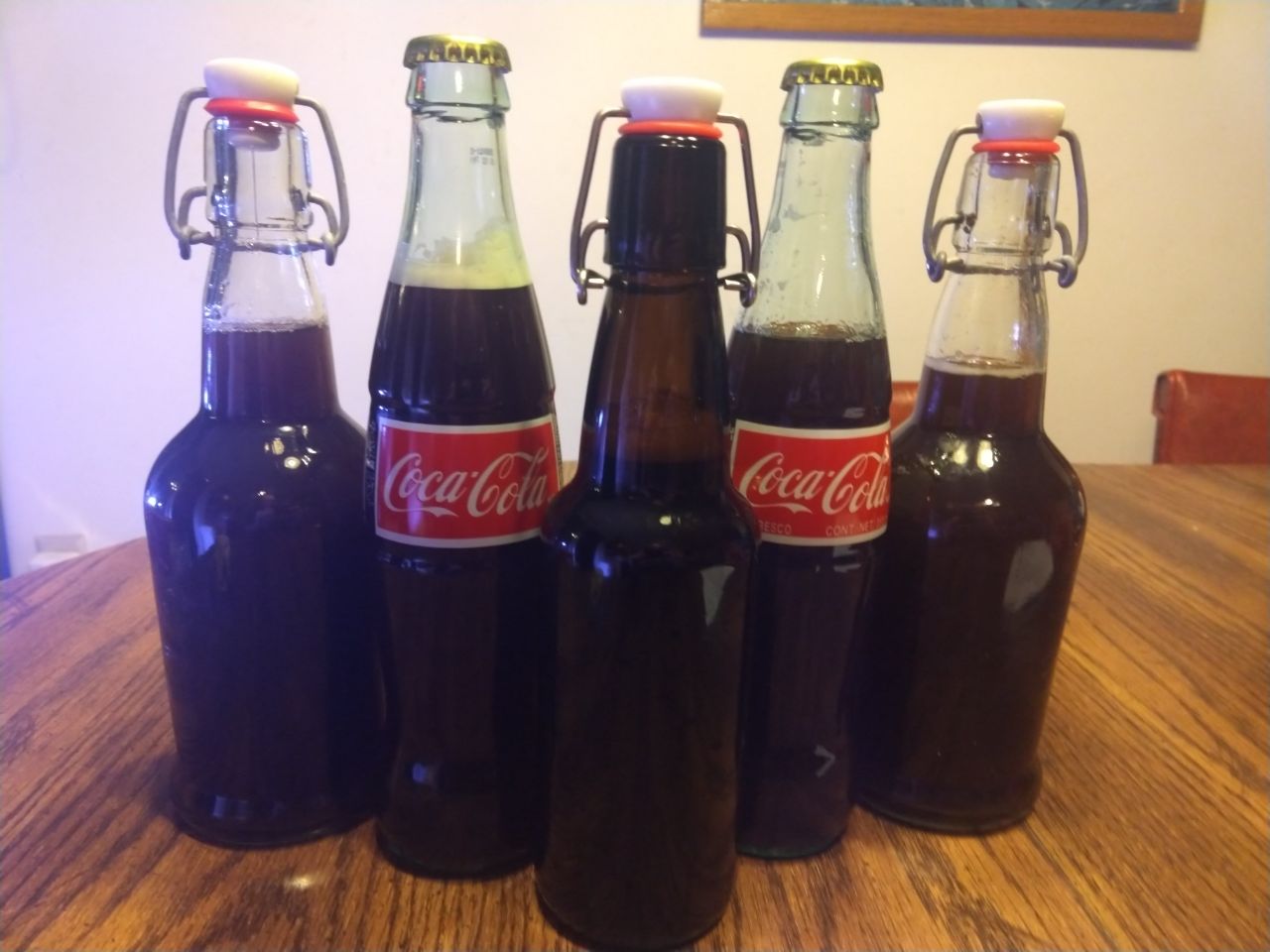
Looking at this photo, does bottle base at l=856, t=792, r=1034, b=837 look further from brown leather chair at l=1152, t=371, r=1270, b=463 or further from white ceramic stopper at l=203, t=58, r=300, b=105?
brown leather chair at l=1152, t=371, r=1270, b=463

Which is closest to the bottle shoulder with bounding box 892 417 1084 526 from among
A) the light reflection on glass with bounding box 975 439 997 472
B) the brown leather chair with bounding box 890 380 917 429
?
the light reflection on glass with bounding box 975 439 997 472

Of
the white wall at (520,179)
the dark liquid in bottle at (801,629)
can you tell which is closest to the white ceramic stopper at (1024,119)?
the dark liquid in bottle at (801,629)

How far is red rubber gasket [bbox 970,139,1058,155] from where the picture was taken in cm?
40

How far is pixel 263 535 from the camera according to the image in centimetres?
38

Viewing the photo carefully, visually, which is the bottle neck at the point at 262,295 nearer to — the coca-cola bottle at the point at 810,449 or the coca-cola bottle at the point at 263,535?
the coca-cola bottle at the point at 263,535

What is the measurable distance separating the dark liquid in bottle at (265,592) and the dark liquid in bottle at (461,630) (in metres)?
0.02

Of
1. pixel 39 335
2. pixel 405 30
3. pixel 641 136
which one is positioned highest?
pixel 405 30

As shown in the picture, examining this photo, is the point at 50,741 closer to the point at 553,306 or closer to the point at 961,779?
the point at 961,779

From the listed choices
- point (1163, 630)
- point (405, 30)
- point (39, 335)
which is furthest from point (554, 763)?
point (39, 335)

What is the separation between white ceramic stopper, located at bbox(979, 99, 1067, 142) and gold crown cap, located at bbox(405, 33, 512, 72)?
0.21m

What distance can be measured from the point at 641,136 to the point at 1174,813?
412mm

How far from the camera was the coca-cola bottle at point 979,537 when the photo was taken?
1.38ft

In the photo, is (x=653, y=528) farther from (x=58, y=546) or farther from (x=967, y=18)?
(x=58, y=546)

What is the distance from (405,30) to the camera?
1.36 m
